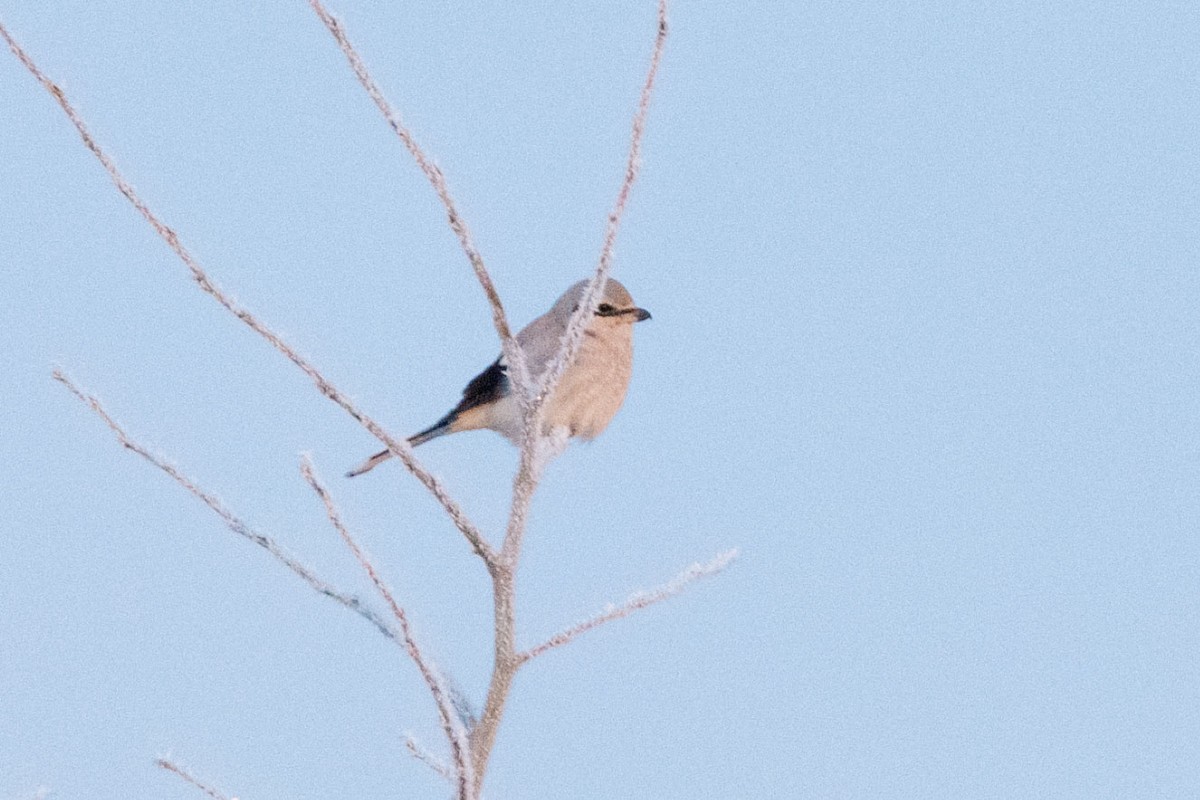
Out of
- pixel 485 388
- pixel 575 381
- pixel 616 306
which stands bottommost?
pixel 575 381

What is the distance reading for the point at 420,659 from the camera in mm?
1798

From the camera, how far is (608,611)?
197 centimetres

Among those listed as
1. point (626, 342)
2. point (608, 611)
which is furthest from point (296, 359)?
point (626, 342)

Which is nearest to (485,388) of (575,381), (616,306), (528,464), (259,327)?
(575,381)

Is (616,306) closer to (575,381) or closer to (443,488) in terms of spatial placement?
(575,381)

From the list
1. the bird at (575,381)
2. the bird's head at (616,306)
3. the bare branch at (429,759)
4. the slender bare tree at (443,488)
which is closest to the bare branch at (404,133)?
the slender bare tree at (443,488)

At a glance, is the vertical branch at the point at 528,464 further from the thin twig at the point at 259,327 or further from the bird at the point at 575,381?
the bird at the point at 575,381

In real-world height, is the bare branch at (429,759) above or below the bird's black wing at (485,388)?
below

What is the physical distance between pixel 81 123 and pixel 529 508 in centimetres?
84

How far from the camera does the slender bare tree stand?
1.78 meters

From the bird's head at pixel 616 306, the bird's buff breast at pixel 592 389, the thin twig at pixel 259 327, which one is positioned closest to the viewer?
the thin twig at pixel 259 327

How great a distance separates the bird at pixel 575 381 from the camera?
5.95 metres

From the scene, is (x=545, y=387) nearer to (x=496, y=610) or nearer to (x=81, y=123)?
(x=496, y=610)

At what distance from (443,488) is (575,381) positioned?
3941 mm
